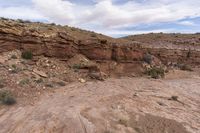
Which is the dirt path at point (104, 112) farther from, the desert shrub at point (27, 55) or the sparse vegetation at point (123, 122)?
the desert shrub at point (27, 55)

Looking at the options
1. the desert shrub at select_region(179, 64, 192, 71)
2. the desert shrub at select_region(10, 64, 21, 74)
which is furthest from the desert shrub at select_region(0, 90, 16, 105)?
the desert shrub at select_region(179, 64, 192, 71)

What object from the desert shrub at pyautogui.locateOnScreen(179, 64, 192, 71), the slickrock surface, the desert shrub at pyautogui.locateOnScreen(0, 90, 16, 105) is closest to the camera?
the slickrock surface

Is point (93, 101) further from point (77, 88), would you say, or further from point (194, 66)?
point (194, 66)

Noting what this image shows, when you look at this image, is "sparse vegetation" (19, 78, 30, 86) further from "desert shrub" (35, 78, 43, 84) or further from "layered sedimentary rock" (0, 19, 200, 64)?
"layered sedimentary rock" (0, 19, 200, 64)

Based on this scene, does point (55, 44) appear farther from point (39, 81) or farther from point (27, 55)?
point (39, 81)

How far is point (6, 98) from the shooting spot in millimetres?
11742

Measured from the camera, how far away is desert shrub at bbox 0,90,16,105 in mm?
11626

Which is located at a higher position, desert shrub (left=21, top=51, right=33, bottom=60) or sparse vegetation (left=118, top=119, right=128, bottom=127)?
desert shrub (left=21, top=51, right=33, bottom=60)

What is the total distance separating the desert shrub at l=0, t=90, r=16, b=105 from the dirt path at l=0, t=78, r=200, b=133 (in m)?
0.34

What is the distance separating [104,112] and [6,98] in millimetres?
3620

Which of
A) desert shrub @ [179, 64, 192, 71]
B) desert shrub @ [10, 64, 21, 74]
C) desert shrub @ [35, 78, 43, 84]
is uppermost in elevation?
desert shrub @ [10, 64, 21, 74]

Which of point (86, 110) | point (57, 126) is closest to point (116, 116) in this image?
point (86, 110)

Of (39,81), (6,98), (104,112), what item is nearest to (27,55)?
(39,81)

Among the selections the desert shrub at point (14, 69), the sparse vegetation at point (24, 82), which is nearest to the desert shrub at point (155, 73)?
the desert shrub at point (14, 69)
